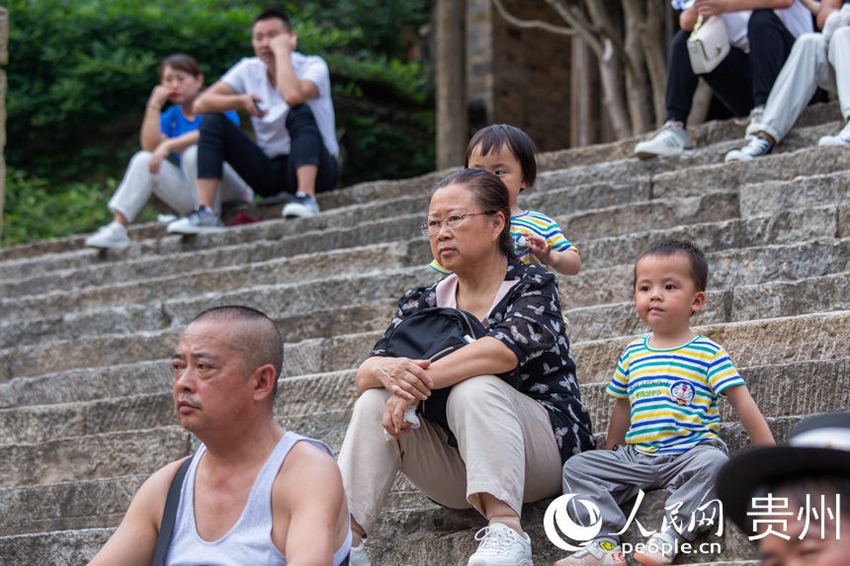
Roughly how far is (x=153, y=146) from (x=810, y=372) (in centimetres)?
501

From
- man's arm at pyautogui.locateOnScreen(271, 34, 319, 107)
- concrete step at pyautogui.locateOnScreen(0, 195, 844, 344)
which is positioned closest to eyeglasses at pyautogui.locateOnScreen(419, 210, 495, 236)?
concrete step at pyautogui.locateOnScreen(0, 195, 844, 344)

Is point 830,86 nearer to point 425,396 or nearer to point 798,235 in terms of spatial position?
point 798,235

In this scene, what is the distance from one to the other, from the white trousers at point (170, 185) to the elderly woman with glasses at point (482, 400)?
4136 mm

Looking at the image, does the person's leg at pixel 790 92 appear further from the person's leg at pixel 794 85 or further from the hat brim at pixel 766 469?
the hat brim at pixel 766 469

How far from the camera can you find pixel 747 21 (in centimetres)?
629

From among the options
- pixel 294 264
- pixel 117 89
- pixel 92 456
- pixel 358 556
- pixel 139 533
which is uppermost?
pixel 117 89

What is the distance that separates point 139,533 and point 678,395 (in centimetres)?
131

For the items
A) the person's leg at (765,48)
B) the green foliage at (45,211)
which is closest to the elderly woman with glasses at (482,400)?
the person's leg at (765,48)

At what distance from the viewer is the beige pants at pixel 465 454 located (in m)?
3.10

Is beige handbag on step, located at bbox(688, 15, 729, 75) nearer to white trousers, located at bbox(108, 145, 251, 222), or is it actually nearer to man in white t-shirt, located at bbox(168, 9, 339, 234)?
man in white t-shirt, located at bbox(168, 9, 339, 234)

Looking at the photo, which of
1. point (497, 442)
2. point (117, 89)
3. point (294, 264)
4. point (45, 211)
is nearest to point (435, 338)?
point (497, 442)

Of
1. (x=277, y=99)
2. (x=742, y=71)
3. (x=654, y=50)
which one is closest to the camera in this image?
(x=742, y=71)

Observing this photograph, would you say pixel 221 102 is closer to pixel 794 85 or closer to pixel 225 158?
pixel 225 158

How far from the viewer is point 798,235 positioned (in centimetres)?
490
